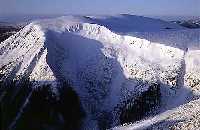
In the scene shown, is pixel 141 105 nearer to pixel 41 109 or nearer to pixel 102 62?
pixel 102 62

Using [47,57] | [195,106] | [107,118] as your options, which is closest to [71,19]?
[47,57]

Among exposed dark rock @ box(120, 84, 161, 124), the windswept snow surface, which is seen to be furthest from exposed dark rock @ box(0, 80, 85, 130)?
exposed dark rock @ box(120, 84, 161, 124)

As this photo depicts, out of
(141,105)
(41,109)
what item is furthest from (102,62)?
(41,109)

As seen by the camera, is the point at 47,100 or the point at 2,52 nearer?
the point at 47,100

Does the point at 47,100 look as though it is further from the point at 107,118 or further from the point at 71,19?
the point at 71,19

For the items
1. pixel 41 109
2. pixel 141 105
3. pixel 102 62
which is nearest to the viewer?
pixel 141 105

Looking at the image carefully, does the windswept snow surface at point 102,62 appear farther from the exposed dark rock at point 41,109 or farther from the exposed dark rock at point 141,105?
the exposed dark rock at point 41,109

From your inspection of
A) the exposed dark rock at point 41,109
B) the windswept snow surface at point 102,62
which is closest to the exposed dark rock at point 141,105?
the windswept snow surface at point 102,62

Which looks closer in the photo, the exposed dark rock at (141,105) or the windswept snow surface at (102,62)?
the exposed dark rock at (141,105)

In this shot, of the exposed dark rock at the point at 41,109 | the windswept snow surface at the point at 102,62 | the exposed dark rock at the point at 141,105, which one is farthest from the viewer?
the windswept snow surface at the point at 102,62
